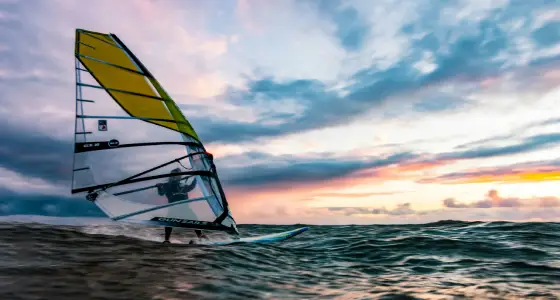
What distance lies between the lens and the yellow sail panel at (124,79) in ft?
38.9

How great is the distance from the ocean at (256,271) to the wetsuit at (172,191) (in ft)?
4.68

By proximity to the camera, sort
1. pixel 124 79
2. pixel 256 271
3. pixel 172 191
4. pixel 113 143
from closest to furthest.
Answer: pixel 256 271, pixel 113 143, pixel 172 191, pixel 124 79

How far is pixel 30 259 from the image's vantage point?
25.1ft

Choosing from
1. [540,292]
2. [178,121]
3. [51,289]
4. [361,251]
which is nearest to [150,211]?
[178,121]

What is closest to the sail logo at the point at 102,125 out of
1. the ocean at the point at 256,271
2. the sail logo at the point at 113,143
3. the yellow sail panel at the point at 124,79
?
the sail logo at the point at 113,143

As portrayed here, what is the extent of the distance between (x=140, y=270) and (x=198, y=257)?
200 centimetres

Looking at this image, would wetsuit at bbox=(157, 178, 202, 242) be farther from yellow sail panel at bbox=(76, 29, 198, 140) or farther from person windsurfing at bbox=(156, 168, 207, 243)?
yellow sail panel at bbox=(76, 29, 198, 140)

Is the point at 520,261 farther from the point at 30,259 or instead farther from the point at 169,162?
the point at 30,259

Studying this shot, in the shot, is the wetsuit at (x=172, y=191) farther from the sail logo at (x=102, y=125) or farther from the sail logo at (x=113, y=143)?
the sail logo at (x=102, y=125)

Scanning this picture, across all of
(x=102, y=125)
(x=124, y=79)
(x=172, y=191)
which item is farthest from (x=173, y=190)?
(x=124, y=79)

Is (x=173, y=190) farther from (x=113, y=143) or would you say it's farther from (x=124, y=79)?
(x=124, y=79)

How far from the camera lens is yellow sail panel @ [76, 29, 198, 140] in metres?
11.9

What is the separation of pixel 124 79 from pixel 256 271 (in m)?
7.70

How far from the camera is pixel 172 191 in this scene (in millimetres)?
11523
